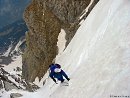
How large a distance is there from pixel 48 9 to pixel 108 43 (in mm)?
63351

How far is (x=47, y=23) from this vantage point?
8712cm

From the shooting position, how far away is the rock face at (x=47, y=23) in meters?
71.4

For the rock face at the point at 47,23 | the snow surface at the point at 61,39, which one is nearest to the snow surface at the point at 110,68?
the rock face at the point at 47,23

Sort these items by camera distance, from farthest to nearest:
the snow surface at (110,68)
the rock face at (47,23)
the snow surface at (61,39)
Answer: the snow surface at (61,39)
the rock face at (47,23)
the snow surface at (110,68)

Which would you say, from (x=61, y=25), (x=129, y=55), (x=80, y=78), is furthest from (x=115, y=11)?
(x=61, y=25)

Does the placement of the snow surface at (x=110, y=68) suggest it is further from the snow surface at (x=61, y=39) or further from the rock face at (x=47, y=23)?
the snow surface at (x=61, y=39)

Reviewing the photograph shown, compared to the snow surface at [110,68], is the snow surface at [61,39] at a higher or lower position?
lower

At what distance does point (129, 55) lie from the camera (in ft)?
58.4

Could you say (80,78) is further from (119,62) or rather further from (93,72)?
(119,62)

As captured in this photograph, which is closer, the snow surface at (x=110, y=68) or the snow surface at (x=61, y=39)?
the snow surface at (x=110, y=68)

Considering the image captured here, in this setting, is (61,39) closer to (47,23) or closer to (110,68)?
(47,23)

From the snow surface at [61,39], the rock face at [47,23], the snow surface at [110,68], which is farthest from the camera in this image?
the snow surface at [61,39]

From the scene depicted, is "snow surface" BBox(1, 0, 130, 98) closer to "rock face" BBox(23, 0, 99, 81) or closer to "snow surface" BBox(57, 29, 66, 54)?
"rock face" BBox(23, 0, 99, 81)

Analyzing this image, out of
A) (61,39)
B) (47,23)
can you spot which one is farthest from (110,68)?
(47,23)
